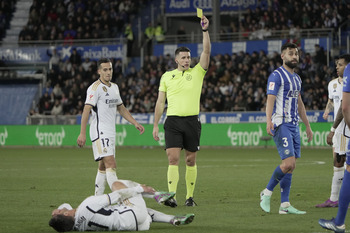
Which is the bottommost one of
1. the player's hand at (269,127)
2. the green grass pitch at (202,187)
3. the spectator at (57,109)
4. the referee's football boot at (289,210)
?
the green grass pitch at (202,187)

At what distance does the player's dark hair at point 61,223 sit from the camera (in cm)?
884

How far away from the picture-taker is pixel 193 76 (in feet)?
42.2

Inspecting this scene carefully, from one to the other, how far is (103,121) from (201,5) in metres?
Answer: 31.4

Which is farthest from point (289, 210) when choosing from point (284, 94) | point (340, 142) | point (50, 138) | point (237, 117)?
point (50, 138)

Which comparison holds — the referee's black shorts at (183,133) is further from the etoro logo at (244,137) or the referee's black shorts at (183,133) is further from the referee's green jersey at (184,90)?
the etoro logo at (244,137)

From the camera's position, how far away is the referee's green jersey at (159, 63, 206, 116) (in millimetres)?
12766

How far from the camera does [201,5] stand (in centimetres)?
4306

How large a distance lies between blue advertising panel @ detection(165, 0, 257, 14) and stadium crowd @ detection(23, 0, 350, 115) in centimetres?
84

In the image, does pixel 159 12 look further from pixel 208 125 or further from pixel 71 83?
pixel 208 125

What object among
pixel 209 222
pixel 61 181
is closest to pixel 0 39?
pixel 61 181

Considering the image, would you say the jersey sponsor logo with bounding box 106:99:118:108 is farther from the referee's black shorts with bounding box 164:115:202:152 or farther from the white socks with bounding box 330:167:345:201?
the white socks with bounding box 330:167:345:201

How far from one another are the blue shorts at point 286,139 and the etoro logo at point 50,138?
2574 centimetres

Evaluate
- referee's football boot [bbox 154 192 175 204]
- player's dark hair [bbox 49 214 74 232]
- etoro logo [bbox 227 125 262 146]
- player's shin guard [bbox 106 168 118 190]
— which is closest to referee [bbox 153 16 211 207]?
player's shin guard [bbox 106 168 118 190]

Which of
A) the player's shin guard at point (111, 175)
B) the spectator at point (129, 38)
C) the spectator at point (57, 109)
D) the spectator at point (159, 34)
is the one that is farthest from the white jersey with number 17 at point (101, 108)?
the spectator at point (129, 38)
